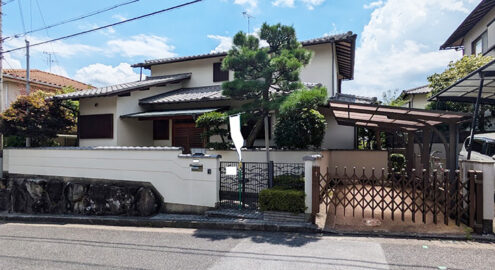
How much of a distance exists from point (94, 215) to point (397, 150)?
14179 millimetres

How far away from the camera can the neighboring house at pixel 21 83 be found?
16906 millimetres

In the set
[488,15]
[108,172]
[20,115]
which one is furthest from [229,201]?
[488,15]

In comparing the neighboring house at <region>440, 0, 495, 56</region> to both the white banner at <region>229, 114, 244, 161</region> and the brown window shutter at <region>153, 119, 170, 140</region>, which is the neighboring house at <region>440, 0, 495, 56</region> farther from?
the brown window shutter at <region>153, 119, 170, 140</region>

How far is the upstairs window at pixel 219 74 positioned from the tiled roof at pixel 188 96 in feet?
1.70

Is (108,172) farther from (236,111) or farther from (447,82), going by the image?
(447,82)

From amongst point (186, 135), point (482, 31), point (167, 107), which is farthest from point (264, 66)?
point (482, 31)

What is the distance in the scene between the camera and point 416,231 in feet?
17.6

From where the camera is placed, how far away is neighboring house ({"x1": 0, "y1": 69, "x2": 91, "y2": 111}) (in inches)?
666

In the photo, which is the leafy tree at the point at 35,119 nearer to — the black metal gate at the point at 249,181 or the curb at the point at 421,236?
the black metal gate at the point at 249,181

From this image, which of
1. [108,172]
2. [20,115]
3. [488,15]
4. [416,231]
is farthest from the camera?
[488,15]

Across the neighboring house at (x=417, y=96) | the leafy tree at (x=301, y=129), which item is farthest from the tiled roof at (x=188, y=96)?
the neighboring house at (x=417, y=96)

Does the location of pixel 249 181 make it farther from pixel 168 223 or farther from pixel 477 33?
pixel 477 33

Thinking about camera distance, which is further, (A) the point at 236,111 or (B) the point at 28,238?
(A) the point at 236,111

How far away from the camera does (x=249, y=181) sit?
7711 mm
